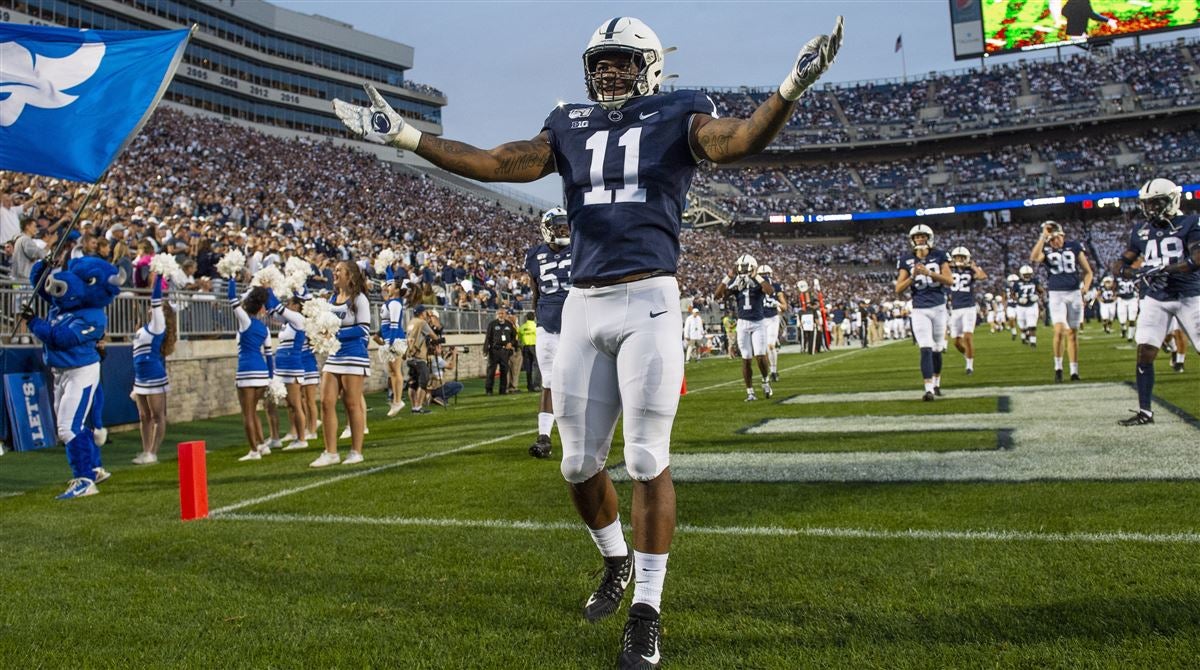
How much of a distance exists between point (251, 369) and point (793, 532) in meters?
7.23

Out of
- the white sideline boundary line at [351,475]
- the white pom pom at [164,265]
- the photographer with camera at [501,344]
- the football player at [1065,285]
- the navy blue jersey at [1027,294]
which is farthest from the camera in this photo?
the navy blue jersey at [1027,294]

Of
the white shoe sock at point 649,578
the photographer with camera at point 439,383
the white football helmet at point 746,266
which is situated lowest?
the white shoe sock at point 649,578

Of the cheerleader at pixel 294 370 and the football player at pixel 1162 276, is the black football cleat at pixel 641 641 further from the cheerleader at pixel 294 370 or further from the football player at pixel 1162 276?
the cheerleader at pixel 294 370

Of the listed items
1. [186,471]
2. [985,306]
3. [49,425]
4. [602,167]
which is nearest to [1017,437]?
[602,167]

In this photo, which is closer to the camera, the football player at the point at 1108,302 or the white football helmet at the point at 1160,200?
the white football helmet at the point at 1160,200

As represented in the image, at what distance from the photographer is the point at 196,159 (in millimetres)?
33375

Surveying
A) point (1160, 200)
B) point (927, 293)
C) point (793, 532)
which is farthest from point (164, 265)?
point (1160, 200)

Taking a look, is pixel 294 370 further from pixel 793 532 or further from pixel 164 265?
pixel 793 532

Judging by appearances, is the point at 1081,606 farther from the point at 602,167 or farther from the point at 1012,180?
the point at 1012,180

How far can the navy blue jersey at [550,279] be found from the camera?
857 cm

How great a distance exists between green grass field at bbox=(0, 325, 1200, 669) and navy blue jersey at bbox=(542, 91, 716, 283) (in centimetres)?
141

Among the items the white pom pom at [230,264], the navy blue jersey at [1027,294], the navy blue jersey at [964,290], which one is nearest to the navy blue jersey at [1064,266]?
the navy blue jersey at [964,290]

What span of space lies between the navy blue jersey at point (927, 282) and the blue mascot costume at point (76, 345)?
9.25m

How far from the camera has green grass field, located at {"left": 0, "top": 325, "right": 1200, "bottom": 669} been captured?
3.30 meters
